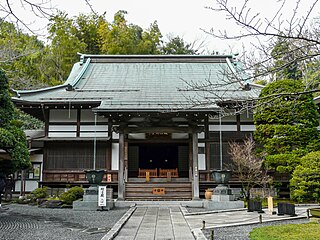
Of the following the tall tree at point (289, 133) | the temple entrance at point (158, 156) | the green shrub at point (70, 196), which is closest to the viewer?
the green shrub at point (70, 196)

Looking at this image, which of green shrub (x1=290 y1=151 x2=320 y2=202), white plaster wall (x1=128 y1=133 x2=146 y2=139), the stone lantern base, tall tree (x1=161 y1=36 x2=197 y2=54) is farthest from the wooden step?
tall tree (x1=161 y1=36 x2=197 y2=54)

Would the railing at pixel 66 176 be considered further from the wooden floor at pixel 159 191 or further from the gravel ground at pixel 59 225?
the gravel ground at pixel 59 225

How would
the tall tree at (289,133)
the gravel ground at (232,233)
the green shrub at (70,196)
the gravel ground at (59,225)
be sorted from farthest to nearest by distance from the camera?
the tall tree at (289,133) < the green shrub at (70,196) < the gravel ground at (59,225) < the gravel ground at (232,233)

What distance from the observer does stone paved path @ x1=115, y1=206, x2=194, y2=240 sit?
7570mm

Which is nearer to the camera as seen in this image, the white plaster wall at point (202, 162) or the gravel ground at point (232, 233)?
the gravel ground at point (232, 233)

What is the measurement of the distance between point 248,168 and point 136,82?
8.59m

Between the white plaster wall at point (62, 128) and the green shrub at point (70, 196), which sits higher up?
the white plaster wall at point (62, 128)

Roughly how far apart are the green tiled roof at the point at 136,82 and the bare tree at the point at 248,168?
2590 mm

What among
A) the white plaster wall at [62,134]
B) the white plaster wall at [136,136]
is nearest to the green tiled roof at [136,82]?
the white plaster wall at [62,134]

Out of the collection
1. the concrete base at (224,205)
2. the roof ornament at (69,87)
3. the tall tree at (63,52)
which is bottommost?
the concrete base at (224,205)

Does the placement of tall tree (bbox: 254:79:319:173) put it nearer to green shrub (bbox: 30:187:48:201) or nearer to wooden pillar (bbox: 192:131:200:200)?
wooden pillar (bbox: 192:131:200:200)

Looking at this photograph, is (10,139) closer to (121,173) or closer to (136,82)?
(121,173)

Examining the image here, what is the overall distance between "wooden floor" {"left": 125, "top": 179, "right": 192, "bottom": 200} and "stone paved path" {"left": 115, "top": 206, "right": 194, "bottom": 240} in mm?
2974

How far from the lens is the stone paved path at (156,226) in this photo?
757 cm
